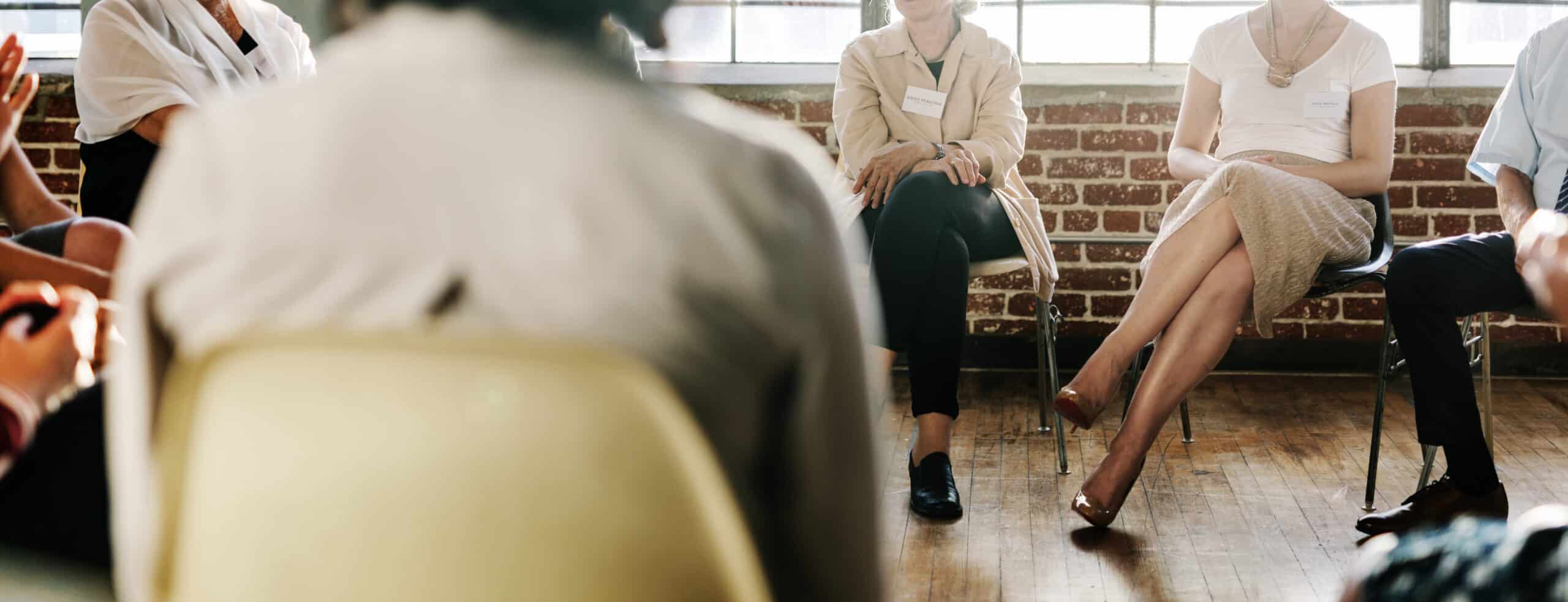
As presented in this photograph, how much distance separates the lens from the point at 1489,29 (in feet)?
13.3

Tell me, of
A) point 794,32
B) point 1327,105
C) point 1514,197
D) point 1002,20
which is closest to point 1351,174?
point 1327,105

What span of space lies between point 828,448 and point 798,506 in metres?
0.03

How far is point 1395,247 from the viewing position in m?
3.86

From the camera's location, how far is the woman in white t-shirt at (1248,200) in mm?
2232

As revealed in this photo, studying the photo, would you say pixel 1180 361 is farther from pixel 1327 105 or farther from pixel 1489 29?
pixel 1489 29

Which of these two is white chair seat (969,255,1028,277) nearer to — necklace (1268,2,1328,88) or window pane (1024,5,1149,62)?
necklace (1268,2,1328,88)

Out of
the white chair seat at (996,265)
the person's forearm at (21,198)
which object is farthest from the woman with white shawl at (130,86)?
the white chair seat at (996,265)

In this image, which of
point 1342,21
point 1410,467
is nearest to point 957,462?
point 1410,467

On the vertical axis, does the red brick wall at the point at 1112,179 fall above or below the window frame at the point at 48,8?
below

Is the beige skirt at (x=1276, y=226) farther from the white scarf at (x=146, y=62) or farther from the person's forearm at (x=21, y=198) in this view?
the person's forearm at (x=21, y=198)

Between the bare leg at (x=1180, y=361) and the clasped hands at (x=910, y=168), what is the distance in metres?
0.52

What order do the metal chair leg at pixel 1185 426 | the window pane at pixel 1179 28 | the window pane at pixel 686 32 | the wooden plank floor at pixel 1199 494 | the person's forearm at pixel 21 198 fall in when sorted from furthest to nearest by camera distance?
1. the window pane at pixel 1179 28
2. the metal chair leg at pixel 1185 426
3. the wooden plank floor at pixel 1199 494
4. the person's forearm at pixel 21 198
5. the window pane at pixel 686 32

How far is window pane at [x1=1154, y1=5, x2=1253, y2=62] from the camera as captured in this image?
4.19m

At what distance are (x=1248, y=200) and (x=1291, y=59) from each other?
61 cm
